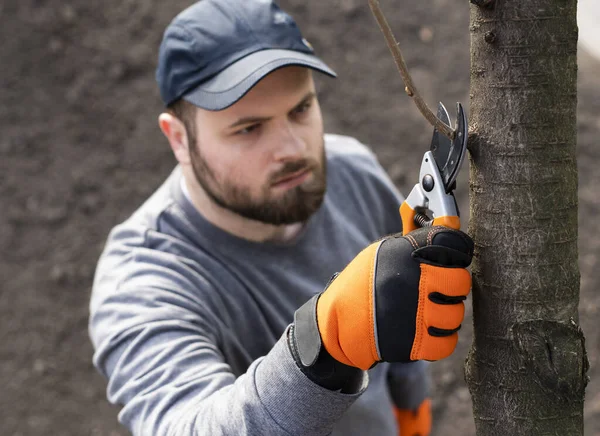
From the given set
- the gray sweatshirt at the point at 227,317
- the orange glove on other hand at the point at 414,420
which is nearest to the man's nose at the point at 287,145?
the gray sweatshirt at the point at 227,317

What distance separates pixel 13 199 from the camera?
13.8ft

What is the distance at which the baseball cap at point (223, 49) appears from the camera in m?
1.78

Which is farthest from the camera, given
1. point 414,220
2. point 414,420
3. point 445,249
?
point 414,420

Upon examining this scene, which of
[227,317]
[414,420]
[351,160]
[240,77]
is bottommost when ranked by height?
[414,420]

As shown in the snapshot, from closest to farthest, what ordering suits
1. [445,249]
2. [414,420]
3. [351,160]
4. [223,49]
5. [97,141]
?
[445,249] < [223,49] < [351,160] < [414,420] < [97,141]

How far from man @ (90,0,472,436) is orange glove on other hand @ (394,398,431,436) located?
0.17 metres

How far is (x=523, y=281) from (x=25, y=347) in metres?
3.20

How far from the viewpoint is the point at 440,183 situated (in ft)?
3.88

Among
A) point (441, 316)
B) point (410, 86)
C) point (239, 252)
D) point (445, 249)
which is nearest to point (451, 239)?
point (445, 249)

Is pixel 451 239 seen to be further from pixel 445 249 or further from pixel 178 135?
pixel 178 135

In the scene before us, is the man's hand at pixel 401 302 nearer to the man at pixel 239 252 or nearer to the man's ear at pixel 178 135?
the man at pixel 239 252

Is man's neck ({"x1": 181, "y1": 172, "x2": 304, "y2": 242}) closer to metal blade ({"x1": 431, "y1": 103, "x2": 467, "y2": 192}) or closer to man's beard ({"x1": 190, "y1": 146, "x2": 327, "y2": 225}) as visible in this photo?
man's beard ({"x1": 190, "y1": 146, "x2": 327, "y2": 225})

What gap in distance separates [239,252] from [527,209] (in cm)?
94

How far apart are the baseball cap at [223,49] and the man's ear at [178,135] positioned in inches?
2.5
